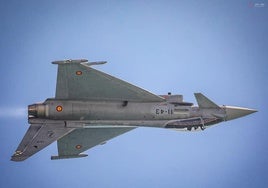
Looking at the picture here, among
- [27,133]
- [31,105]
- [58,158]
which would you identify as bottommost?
[58,158]

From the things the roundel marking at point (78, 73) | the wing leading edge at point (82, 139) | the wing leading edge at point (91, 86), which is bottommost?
the wing leading edge at point (82, 139)

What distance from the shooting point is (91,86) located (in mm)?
13969

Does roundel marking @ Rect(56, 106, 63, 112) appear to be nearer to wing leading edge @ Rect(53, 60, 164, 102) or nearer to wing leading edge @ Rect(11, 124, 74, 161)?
wing leading edge @ Rect(53, 60, 164, 102)

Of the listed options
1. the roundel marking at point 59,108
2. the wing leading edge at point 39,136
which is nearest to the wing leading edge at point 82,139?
the wing leading edge at point 39,136

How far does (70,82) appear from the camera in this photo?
13852 millimetres

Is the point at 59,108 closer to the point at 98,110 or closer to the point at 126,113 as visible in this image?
the point at 98,110

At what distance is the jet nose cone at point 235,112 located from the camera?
14.2 metres

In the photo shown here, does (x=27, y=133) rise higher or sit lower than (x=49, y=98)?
lower

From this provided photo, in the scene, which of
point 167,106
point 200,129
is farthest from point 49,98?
point 200,129

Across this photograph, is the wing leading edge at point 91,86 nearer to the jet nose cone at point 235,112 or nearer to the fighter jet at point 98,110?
the fighter jet at point 98,110

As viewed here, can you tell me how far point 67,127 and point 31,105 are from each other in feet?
4.51

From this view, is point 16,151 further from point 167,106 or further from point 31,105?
point 167,106

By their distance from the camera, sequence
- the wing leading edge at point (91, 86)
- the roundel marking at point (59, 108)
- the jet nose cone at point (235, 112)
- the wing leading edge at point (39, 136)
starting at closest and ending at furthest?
the wing leading edge at point (39, 136) < the roundel marking at point (59, 108) < the wing leading edge at point (91, 86) < the jet nose cone at point (235, 112)

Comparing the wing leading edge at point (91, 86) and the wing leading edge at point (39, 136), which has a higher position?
the wing leading edge at point (91, 86)
